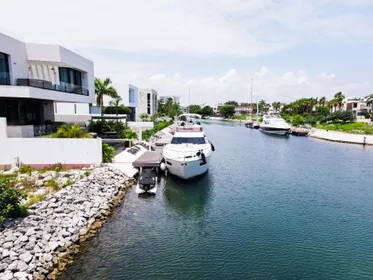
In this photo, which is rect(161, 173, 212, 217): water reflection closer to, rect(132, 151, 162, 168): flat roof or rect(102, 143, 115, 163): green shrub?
rect(132, 151, 162, 168): flat roof

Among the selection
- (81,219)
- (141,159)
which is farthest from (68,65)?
(81,219)

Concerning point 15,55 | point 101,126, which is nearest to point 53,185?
point 15,55

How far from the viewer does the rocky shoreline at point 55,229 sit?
9242mm

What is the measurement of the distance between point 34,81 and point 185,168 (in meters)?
13.6

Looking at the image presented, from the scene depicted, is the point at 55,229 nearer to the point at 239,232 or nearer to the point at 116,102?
the point at 239,232

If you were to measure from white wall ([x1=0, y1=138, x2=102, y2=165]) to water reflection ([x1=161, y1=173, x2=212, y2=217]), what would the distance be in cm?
558

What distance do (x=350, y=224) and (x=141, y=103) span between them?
69.7m

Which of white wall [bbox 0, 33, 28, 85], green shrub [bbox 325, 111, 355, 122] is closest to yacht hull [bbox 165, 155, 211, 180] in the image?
white wall [bbox 0, 33, 28, 85]

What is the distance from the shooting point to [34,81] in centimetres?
2112

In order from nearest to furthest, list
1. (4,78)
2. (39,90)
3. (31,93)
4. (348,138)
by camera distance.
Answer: (31,93) < (4,78) < (39,90) < (348,138)

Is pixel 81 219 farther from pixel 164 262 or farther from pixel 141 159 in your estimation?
pixel 141 159

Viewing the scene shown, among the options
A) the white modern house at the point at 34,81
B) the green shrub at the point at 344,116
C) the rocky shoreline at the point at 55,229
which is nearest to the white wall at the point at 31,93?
the white modern house at the point at 34,81

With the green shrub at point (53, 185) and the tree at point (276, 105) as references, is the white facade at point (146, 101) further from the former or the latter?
the tree at point (276, 105)

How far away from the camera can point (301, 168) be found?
27.6 m
